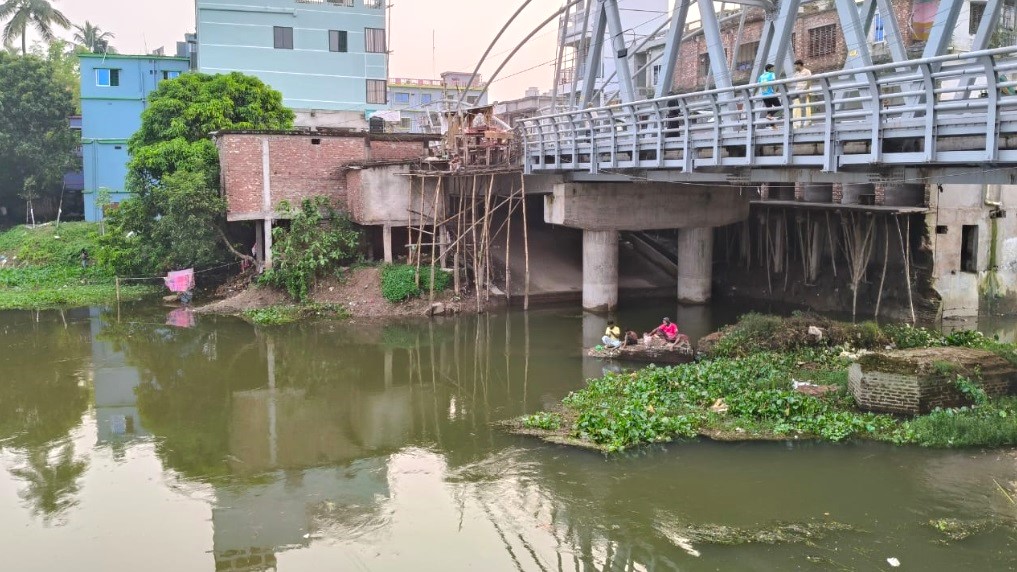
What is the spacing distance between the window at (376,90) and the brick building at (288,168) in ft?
53.9

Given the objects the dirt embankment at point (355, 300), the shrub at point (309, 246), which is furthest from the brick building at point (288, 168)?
the dirt embankment at point (355, 300)

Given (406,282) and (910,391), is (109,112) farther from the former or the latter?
(910,391)

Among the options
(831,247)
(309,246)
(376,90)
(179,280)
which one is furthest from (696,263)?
(376,90)

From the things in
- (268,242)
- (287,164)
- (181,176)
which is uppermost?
(287,164)

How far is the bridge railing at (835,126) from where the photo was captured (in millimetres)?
11742

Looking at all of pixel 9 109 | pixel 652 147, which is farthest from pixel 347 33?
pixel 652 147

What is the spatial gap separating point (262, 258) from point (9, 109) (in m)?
21.0

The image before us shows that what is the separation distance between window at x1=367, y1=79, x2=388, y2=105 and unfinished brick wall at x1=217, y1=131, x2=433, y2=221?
16.4 metres

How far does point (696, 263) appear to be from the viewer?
2700 centimetres

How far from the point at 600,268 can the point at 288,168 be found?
33.3ft

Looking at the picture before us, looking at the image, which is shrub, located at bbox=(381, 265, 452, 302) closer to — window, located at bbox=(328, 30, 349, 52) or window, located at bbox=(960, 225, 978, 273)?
window, located at bbox=(960, 225, 978, 273)

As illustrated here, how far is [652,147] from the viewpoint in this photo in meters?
19.3

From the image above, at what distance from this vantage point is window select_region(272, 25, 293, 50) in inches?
1655

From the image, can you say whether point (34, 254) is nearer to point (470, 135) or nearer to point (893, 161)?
point (470, 135)
